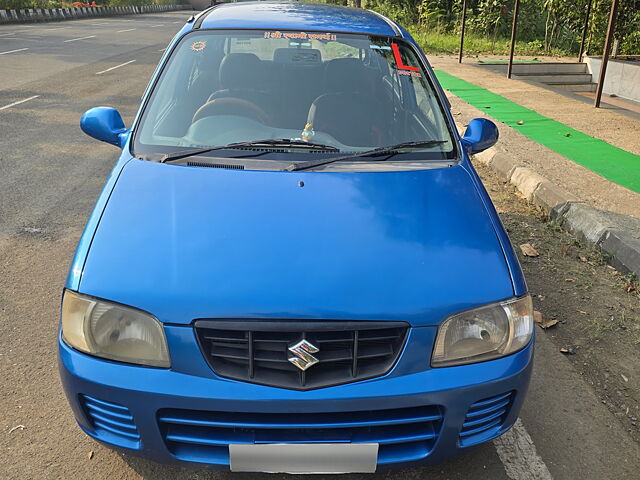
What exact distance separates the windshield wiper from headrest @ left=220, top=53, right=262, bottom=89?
1.86 ft

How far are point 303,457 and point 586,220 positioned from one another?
3823 mm

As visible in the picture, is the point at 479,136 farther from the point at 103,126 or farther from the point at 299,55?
the point at 103,126

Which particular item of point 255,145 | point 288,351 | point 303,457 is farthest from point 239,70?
point 303,457

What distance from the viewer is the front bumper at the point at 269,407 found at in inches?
77.6

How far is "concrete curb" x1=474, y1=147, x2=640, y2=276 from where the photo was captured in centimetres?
440

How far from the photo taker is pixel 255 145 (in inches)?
116

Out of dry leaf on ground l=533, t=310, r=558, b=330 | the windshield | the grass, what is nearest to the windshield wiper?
the windshield

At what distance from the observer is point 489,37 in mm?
20594

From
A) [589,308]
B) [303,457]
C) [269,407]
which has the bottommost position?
[589,308]

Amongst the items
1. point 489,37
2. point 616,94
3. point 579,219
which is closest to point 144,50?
point 489,37

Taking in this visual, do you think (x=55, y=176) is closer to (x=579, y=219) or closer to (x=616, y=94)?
(x=579, y=219)

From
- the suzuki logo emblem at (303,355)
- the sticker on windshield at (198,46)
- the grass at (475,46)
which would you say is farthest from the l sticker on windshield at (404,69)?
the grass at (475,46)

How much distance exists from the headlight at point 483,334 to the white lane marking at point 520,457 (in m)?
0.67

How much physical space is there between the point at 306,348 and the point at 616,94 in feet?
39.5
